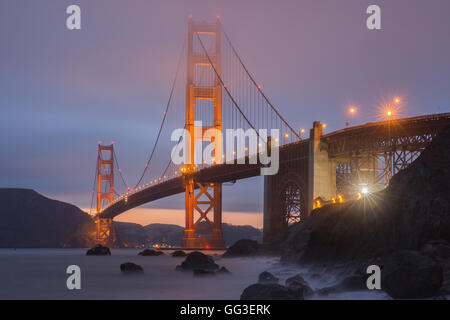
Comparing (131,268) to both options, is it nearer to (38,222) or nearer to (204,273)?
(204,273)

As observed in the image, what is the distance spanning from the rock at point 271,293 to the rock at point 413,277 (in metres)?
2.49

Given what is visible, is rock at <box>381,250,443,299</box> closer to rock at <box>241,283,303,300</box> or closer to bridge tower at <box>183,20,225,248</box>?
rock at <box>241,283,303,300</box>

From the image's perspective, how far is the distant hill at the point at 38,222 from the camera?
114m

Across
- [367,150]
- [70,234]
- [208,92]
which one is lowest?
[70,234]

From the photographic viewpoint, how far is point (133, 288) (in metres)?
23.5

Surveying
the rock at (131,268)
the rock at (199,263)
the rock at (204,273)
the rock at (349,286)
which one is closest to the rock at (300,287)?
the rock at (349,286)

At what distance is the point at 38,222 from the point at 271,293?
112m

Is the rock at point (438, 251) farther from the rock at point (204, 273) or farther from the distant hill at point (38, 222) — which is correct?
the distant hill at point (38, 222)

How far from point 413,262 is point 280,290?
3596 mm

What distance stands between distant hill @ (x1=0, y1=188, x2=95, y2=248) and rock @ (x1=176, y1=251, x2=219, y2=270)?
8347 cm

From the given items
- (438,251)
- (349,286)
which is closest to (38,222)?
(349,286)
